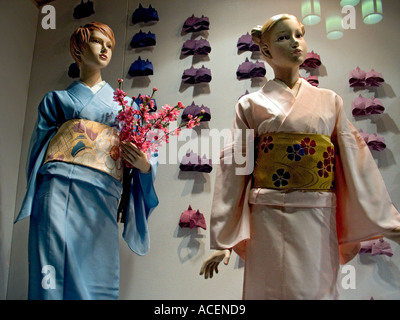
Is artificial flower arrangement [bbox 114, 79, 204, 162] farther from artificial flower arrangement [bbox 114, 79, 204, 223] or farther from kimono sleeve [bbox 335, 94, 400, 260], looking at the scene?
kimono sleeve [bbox 335, 94, 400, 260]

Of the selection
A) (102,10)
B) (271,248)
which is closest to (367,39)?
(271,248)

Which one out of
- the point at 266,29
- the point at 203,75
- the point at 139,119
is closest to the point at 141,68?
the point at 203,75

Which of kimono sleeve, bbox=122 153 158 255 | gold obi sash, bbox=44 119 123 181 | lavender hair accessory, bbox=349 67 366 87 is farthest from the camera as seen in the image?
lavender hair accessory, bbox=349 67 366 87

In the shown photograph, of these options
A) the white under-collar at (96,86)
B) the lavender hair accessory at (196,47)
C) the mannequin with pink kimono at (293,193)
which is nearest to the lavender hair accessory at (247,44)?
the lavender hair accessory at (196,47)

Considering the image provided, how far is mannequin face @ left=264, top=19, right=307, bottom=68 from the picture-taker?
2.09m

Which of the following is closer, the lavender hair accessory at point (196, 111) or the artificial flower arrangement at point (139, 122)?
the artificial flower arrangement at point (139, 122)

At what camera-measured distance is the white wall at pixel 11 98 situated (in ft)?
10.3

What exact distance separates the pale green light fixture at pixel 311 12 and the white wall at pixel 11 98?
2089mm

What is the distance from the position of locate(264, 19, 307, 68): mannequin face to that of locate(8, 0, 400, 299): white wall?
0.86 m

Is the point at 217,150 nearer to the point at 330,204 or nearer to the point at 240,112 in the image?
the point at 240,112

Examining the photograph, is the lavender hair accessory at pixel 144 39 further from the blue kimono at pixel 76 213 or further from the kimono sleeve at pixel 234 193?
the kimono sleeve at pixel 234 193

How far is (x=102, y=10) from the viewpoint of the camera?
3.50 meters

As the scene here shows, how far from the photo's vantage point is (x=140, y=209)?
2.55m

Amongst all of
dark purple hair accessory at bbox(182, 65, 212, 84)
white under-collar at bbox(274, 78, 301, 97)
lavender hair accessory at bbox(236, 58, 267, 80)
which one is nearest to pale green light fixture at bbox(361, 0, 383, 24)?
lavender hair accessory at bbox(236, 58, 267, 80)
